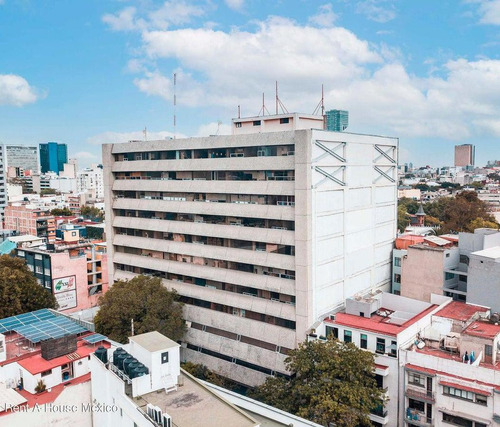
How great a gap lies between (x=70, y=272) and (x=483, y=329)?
48966 mm

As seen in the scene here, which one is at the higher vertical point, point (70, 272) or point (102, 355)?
point (102, 355)

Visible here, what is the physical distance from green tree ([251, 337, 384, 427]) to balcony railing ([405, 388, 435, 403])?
6.08 feet

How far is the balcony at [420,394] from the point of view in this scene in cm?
2960

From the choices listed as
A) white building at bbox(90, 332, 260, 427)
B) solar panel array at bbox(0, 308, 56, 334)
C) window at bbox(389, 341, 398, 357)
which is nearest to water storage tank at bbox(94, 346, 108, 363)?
white building at bbox(90, 332, 260, 427)

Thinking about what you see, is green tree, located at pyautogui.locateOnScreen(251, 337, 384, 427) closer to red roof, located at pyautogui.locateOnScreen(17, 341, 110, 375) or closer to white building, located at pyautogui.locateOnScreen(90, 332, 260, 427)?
white building, located at pyautogui.locateOnScreen(90, 332, 260, 427)

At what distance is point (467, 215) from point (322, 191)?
45193 millimetres

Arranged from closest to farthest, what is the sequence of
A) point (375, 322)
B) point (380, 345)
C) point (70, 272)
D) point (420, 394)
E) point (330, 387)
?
point (330, 387) → point (420, 394) → point (380, 345) → point (375, 322) → point (70, 272)

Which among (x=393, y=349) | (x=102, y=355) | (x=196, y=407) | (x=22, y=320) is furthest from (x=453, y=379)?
(x=22, y=320)

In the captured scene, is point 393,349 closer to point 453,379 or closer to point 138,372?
point 453,379

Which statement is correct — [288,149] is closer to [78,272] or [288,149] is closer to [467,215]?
[78,272]

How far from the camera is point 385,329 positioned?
33750mm

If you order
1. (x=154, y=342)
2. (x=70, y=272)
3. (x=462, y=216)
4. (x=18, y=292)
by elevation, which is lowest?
(x=70, y=272)

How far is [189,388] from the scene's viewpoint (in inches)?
886

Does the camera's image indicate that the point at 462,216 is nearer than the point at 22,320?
No
